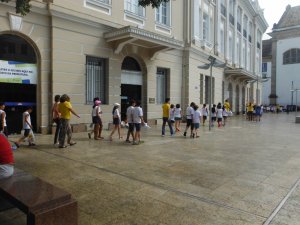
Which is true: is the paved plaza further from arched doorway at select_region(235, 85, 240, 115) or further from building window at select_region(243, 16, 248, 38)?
building window at select_region(243, 16, 248, 38)

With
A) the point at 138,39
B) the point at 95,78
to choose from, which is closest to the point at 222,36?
the point at 138,39

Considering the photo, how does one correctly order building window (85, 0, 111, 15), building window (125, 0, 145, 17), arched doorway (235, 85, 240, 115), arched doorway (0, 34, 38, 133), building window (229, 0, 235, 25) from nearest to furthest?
arched doorway (0, 34, 38, 133)
building window (85, 0, 111, 15)
building window (125, 0, 145, 17)
building window (229, 0, 235, 25)
arched doorway (235, 85, 240, 115)

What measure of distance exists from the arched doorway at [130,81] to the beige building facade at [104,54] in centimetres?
5

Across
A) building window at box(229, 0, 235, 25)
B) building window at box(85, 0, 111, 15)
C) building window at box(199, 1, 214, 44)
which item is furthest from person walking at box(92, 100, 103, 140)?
building window at box(229, 0, 235, 25)

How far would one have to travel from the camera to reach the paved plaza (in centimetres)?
426

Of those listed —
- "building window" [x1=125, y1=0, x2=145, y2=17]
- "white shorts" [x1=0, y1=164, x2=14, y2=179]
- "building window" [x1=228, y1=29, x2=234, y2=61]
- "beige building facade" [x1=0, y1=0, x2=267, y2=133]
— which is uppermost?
"building window" [x1=228, y1=29, x2=234, y2=61]

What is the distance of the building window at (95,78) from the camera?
14.1m

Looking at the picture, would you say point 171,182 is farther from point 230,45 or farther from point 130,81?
point 230,45

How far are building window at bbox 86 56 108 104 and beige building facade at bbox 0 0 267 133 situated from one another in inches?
0.9

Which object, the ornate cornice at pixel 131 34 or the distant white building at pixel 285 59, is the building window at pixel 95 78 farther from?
the distant white building at pixel 285 59

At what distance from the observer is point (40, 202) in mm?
3330

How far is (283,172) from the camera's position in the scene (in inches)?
269

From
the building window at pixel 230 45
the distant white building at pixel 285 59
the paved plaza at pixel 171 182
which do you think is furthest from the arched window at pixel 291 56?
the paved plaza at pixel 171 182

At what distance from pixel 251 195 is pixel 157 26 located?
46.5ft
